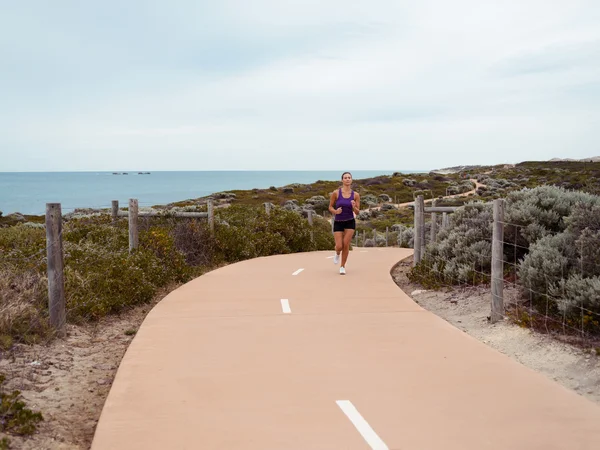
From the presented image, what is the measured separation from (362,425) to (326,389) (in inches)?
38.4

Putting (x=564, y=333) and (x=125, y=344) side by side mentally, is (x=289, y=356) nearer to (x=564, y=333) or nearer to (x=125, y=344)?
(x=125, y=344)

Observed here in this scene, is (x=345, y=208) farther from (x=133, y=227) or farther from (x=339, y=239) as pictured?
(x=133, y=227)

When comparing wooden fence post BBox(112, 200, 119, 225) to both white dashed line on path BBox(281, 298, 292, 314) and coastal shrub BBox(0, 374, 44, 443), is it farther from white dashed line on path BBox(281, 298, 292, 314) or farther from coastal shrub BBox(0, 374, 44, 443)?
coastal shrub BBox(0, 374, 44, 443)

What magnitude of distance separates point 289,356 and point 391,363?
117 centimetres

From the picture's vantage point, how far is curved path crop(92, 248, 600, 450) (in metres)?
4.96

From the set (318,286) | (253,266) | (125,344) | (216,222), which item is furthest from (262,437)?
(216,222)

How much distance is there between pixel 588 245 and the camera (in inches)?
346

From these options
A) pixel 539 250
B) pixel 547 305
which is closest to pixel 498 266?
pixel 539 250

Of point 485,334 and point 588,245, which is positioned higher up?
point 588,245

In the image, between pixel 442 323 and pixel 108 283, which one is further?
pixel 108 283

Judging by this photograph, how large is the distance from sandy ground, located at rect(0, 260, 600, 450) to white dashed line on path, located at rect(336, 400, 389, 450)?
2.16m

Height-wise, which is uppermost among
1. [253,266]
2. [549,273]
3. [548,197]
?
[548,197]

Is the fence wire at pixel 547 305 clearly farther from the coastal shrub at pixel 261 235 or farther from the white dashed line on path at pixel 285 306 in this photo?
the coastal shrub at pixel 261 235

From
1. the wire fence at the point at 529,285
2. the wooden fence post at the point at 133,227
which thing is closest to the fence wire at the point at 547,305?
the wire fence at the point at 529,285
